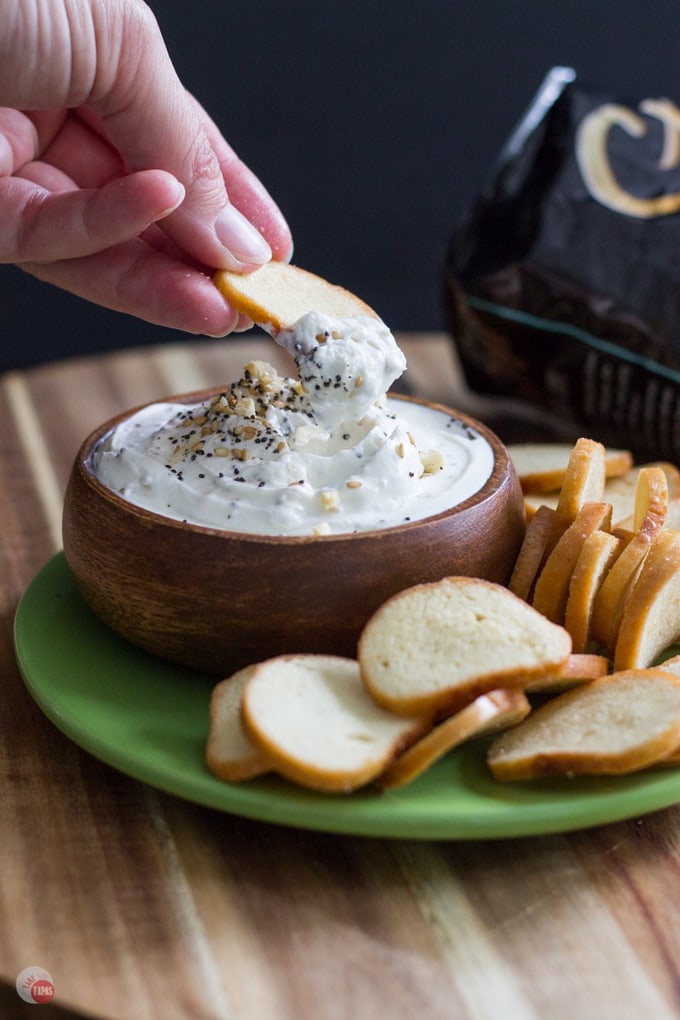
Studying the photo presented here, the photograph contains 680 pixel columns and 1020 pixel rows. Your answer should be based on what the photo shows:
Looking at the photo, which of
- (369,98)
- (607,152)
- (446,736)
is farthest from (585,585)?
(369,98)

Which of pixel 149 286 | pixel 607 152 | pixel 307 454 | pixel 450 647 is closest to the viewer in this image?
pixel 450 647

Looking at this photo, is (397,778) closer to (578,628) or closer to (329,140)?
(578,628)

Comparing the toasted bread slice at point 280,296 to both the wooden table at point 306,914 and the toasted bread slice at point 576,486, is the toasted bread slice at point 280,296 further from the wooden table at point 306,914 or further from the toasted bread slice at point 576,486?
the wooden table at point 306,914

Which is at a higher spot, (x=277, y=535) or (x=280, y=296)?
(x=280, y=296)

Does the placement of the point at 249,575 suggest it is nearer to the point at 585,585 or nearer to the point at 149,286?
the point at 585,585

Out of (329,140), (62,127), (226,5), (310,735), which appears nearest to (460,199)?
(329,140)
